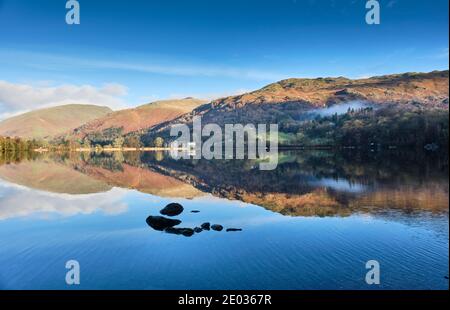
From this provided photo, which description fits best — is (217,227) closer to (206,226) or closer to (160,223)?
(206,226)

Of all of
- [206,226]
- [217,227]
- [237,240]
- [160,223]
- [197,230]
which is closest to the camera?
[237,240]

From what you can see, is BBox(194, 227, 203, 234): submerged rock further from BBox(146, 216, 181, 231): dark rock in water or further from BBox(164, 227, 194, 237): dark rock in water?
BBox(146, 216, 181, 231): dark rock in water

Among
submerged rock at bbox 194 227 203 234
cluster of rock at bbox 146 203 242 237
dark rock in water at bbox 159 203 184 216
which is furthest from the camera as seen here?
dark rock in water at bbox 159 203 184 216

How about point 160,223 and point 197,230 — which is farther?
point 160,223

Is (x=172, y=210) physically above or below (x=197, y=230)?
above

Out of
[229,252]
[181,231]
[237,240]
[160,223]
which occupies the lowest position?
[237,240]

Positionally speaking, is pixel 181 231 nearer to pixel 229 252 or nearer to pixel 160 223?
pixel 160 223

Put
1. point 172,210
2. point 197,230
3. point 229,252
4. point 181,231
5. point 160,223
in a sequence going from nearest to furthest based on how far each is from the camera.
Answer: point 229,252 → point 181,231 → point 197,230 → point 160,223 → point 172,210

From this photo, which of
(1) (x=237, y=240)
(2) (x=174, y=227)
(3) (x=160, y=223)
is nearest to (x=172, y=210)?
(3) (x=160, y=223)

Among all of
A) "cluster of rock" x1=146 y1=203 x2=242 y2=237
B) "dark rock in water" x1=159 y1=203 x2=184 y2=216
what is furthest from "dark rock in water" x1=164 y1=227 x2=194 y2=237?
"dark rock in water" x1=159 y1=203 x2=184 y2=216
